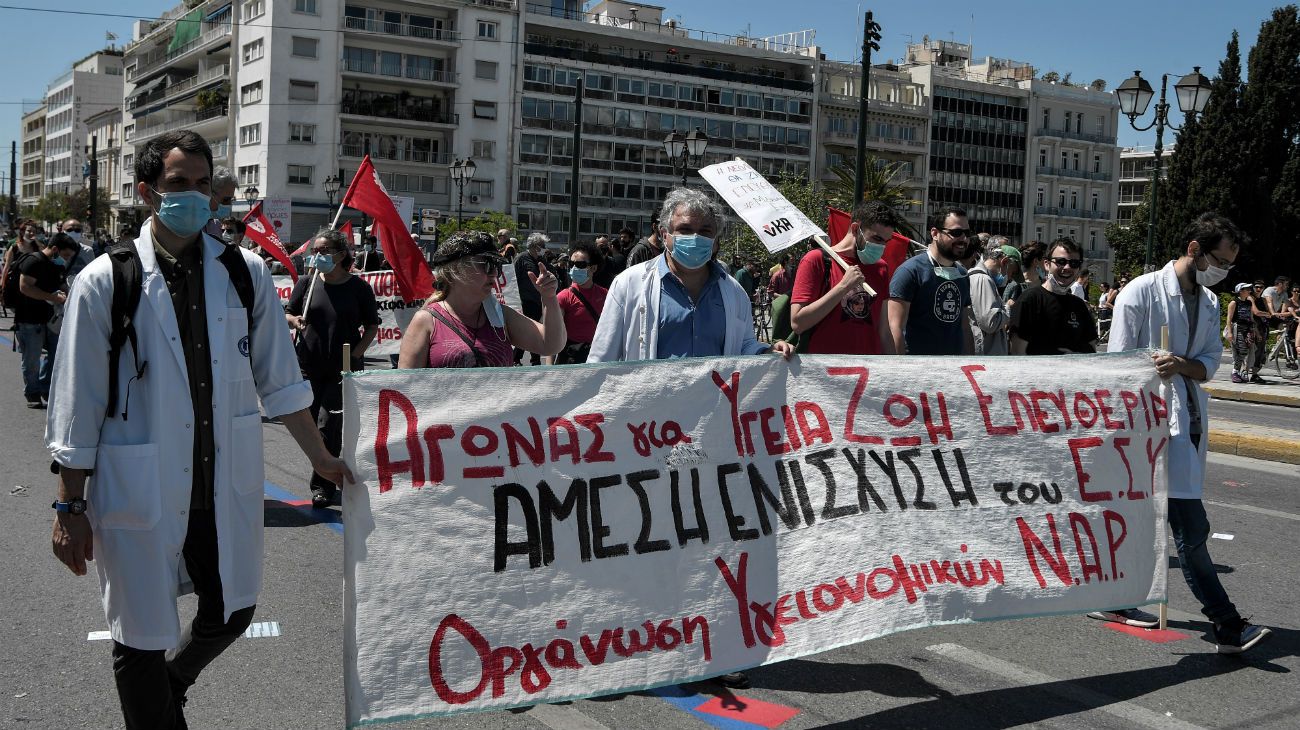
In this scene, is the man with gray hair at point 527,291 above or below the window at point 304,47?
below

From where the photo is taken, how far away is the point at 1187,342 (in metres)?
5.54

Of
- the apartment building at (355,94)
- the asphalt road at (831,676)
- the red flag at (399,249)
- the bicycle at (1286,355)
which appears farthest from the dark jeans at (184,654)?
the apartment building at (355,94)

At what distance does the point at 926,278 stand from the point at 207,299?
4006mm

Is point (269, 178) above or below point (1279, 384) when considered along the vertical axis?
above

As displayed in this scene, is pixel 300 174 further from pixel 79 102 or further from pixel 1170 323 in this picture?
pixel 1170 323

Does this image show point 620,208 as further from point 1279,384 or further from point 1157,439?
point 1157,439

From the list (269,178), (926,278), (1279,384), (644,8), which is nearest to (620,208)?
(644,8)

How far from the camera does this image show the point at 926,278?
247 inches

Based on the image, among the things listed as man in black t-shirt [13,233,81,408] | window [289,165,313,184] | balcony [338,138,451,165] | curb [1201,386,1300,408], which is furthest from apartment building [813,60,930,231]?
man in black t-shirt [13,233,81,408]

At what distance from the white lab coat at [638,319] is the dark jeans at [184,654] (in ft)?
6.32

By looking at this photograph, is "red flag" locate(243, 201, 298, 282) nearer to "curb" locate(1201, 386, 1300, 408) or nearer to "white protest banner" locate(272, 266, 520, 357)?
"white protest banner" locate(272, 266, 520, 357)

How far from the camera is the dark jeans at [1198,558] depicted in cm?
518

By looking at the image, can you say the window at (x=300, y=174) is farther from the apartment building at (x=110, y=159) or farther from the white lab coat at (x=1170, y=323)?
the white lab coat at (x=1170, y=323)

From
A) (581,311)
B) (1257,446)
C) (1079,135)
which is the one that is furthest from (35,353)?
(1079,135)
